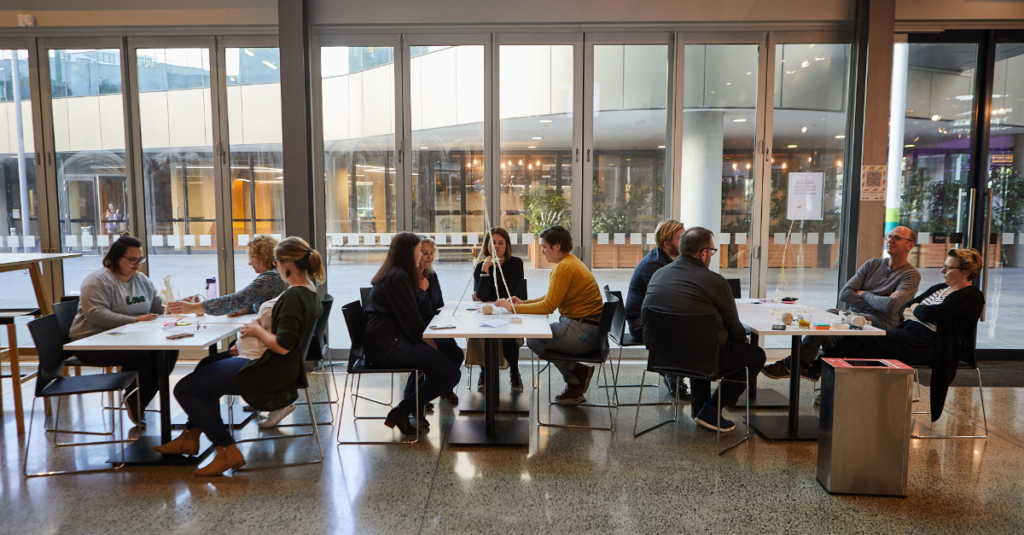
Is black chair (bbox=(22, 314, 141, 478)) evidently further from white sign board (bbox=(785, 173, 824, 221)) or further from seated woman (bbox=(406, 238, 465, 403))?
white sign board (bbox=(785, 173, 824, 221))

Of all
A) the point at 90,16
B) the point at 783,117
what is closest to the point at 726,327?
the point at 783,117

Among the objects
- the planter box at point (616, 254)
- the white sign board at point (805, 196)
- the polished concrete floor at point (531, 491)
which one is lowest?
the polished concrete floor at point (531, 491)

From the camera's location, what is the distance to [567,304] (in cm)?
419

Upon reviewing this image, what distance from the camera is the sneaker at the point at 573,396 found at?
179 inches

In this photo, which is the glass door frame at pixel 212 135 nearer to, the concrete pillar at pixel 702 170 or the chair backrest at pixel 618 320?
the chair backrest at pixel 618 320

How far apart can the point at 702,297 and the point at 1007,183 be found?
172 inches

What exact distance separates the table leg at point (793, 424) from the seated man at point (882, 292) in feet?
1.60

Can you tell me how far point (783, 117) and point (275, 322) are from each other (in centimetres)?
489

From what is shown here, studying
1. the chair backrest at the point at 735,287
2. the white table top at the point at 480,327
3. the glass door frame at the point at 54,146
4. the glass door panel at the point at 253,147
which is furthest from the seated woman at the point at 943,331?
the glass door frame at the point at 54,146

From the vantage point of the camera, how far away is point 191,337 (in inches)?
134

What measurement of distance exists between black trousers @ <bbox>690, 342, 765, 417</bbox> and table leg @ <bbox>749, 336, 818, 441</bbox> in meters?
0.26

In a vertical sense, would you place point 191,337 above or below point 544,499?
above

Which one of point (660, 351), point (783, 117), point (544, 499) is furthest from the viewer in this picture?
point (783, 117)

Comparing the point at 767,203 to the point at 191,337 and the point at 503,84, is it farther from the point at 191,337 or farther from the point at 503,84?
A: the point at 191,337
